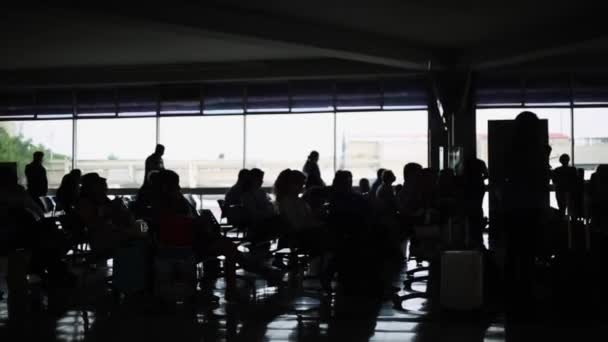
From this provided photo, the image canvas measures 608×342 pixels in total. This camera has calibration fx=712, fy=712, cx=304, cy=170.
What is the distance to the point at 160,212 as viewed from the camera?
518 centimetres

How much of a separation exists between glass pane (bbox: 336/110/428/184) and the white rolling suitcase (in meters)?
8.56

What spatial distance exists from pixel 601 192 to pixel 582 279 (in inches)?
40.1

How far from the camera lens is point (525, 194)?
17.1ft

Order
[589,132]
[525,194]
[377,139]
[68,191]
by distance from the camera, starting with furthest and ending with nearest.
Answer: [377,139] < [589,132] < [68,191] < [525,194]

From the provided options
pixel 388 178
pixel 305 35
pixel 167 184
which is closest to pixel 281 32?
pixel 305 35

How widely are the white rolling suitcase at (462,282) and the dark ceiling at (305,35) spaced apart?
4.73 m

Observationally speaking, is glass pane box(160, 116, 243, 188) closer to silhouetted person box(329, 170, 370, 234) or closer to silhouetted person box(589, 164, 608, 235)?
silhouetted person box(329, 170, 370, 234)

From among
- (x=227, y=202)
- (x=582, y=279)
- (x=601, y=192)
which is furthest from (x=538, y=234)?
(x=227, y=202)

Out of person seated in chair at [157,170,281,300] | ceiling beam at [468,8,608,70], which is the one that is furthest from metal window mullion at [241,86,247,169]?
person seated in chair at [157,170,281,300]

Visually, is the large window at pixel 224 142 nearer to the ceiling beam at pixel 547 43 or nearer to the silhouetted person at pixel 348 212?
the ceiling beam at pixel 547 43

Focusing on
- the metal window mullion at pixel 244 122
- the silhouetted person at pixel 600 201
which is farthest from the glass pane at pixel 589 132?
the silhouetted person at pixel 600 201

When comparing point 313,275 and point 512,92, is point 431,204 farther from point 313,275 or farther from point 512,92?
point 512,92

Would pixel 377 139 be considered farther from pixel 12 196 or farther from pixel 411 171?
pixel 12 196

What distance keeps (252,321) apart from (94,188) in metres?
2.19
